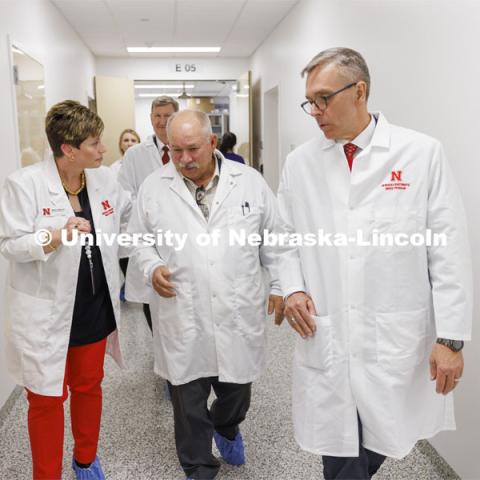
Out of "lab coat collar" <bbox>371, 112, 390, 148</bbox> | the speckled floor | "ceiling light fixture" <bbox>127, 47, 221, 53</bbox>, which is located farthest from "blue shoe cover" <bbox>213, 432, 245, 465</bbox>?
"ceiling light fixture" <bbox>127, 47, 221, 53</bbox>

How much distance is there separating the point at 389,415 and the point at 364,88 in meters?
0.96

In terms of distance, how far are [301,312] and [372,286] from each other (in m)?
0.23

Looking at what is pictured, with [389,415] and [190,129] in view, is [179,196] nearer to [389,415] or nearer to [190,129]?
[190,129]

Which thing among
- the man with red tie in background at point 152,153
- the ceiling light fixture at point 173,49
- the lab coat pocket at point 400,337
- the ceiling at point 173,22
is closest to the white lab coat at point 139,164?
the man with red tie in background at point 152,153

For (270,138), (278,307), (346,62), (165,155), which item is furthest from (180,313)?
(270,138)

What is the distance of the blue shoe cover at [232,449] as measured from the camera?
2225mm

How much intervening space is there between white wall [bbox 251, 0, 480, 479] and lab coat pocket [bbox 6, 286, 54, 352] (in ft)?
5.07

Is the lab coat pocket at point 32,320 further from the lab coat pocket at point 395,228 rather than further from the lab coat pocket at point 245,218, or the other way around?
the lab coat pocket at point 395,228

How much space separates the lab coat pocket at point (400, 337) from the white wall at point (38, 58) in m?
2.08

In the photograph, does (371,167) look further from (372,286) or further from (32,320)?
(32,320)

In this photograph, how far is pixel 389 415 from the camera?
1521 millimetres

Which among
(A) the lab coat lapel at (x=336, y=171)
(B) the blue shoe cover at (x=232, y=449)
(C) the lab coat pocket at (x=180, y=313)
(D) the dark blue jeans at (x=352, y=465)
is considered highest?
(A) the lab coat lapel at (x=336, y=171)

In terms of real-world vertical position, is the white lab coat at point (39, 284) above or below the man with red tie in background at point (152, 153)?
below

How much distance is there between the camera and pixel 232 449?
2.22m
